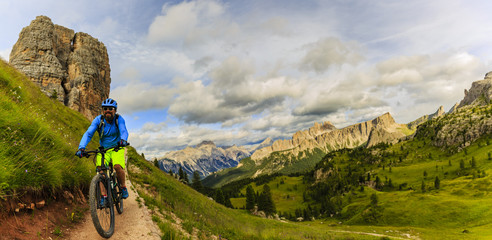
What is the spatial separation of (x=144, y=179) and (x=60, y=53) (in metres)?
118

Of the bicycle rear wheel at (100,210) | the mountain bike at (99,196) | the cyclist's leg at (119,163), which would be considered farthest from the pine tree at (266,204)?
the bicycle rear wheel at (100,210)

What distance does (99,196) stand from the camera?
726cm

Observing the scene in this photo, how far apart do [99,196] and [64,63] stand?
126 m

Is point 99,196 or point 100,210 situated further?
point 99,196

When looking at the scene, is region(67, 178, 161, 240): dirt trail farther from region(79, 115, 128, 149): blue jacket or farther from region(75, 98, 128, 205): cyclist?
region(79, 115, 128, 149): blue jacket

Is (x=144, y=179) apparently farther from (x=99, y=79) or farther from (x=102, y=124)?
(x=99, y=79)

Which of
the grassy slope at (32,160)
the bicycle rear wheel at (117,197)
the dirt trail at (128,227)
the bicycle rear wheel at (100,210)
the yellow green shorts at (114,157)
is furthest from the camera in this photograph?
the bicycle rear wheel at (117,197)

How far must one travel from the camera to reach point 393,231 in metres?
65.8

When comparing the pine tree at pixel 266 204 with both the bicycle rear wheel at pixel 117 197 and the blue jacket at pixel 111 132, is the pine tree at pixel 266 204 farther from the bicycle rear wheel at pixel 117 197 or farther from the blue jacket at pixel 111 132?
the blue jacket at pixel 111 132

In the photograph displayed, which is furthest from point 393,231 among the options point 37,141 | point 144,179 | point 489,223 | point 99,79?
point 99,79

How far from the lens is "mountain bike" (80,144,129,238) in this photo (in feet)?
21.6

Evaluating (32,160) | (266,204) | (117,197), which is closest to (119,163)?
(117,197)

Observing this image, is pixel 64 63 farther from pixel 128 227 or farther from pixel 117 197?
pixel 128 227

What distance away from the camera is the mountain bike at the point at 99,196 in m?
6.60
